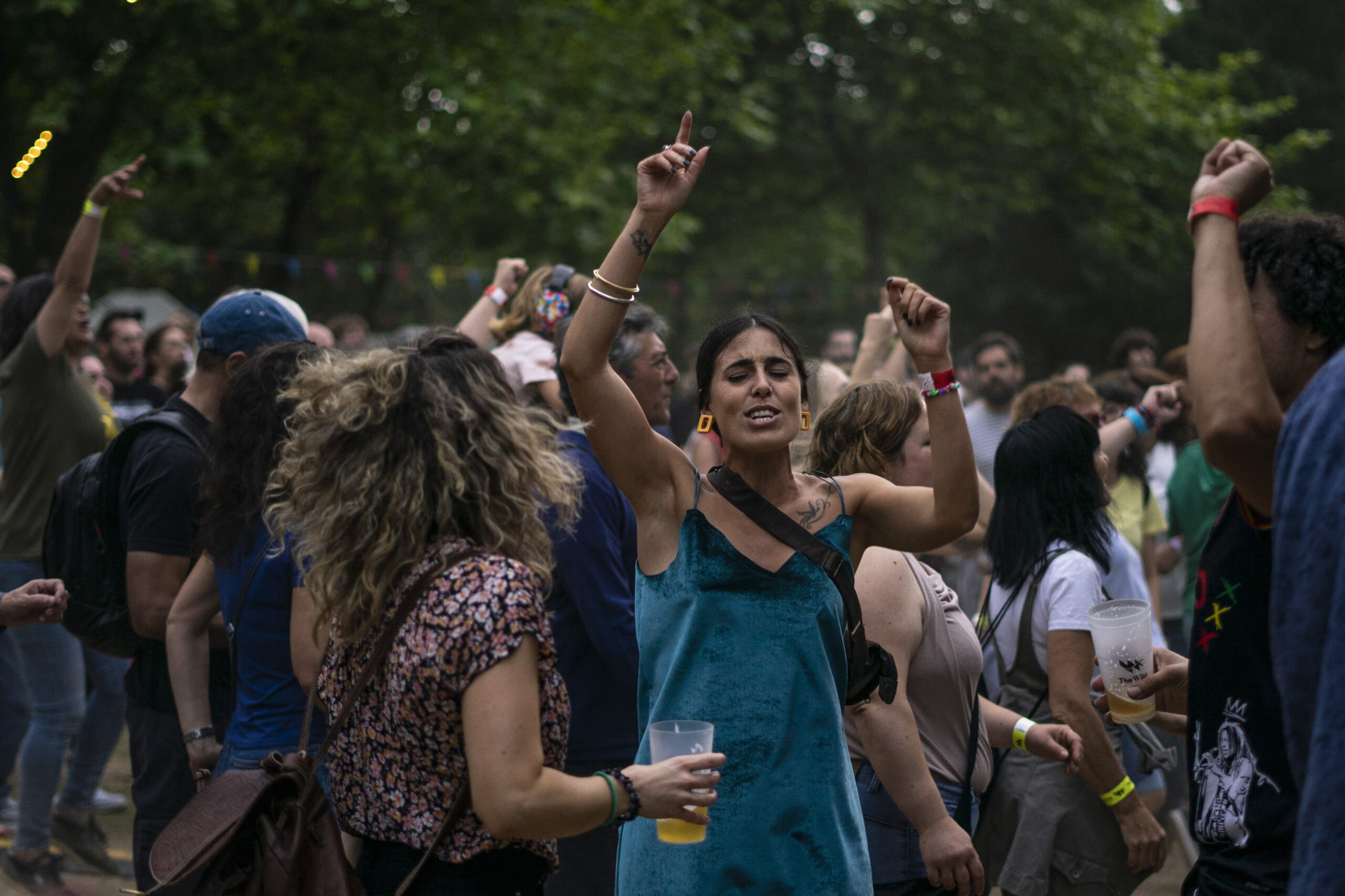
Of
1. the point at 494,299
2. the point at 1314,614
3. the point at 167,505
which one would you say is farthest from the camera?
the point at 494,299

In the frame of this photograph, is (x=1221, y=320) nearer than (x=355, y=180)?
Yes

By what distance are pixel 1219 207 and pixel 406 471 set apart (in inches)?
56.2

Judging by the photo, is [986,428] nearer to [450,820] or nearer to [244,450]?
[244,450]

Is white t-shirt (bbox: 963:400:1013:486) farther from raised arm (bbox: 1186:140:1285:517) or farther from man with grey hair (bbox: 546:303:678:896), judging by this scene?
raised arm (bbox: 1186:140:1285:517)

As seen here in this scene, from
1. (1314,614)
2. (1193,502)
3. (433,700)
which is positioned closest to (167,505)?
(433,700)

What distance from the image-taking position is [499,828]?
196cm

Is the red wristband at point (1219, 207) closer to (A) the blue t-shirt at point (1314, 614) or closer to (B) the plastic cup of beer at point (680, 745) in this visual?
(A) the blue t-shirt at point (1314, 614)

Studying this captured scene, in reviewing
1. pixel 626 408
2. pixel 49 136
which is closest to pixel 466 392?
pixel 626 408

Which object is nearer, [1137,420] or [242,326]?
[242,326]

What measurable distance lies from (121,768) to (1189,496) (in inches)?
246

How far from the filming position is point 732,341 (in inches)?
107

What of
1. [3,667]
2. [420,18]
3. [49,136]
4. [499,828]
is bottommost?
[3,667]

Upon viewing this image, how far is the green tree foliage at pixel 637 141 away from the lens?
40.1 ft

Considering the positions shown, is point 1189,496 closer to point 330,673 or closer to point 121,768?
point 330,673
